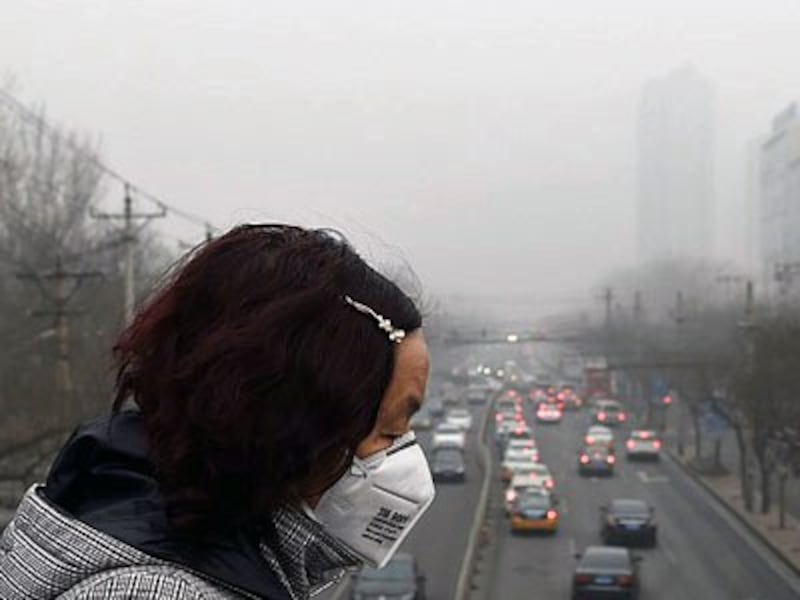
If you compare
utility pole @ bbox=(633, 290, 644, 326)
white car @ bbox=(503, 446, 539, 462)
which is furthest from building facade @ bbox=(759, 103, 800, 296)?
white car @ bbox=(503, 446, 539, 462)

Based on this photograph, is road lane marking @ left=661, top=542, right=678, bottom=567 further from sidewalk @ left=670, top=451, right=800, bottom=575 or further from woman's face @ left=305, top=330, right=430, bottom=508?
woman's face @ left=305, top=330, right=430, bottom=508

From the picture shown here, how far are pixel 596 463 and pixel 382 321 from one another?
69.4 feet

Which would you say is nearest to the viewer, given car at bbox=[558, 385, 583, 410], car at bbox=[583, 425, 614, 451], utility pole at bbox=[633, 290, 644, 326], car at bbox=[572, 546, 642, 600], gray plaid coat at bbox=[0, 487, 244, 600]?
gray plaid coat at bbox=[0, 487, 244, 600]

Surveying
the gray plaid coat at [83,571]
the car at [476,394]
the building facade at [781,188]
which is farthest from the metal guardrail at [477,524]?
the building facade at [781,188]

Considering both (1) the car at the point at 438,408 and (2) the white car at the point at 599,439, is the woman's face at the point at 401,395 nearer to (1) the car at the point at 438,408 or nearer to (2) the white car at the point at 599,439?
(2) the white car at the point at 599,439

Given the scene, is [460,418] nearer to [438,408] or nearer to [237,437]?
[438,408]

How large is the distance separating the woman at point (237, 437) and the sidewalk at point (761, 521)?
1297 cm

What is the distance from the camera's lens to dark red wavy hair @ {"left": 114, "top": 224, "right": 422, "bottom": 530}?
994 mm

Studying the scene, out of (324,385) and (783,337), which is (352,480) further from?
(783,337)

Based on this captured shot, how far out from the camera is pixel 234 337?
1.00 metres

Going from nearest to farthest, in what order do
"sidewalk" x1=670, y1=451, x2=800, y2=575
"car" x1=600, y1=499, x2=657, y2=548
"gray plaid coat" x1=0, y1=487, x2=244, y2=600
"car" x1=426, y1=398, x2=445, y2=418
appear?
"gray plaid coat" x1=0, y1=487, x2=244, y2=600, "sidewalk" x1=670, y1=451, x2=800, y2=575, "car" x1=600, y1=499, x2=657, y2=548, "car" x1=426, y1=398, x2=445, y2=418

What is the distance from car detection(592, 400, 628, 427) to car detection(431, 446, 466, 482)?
11.8m

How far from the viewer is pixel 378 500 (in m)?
1.13

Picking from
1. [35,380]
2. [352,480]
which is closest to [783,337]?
[35,380]
